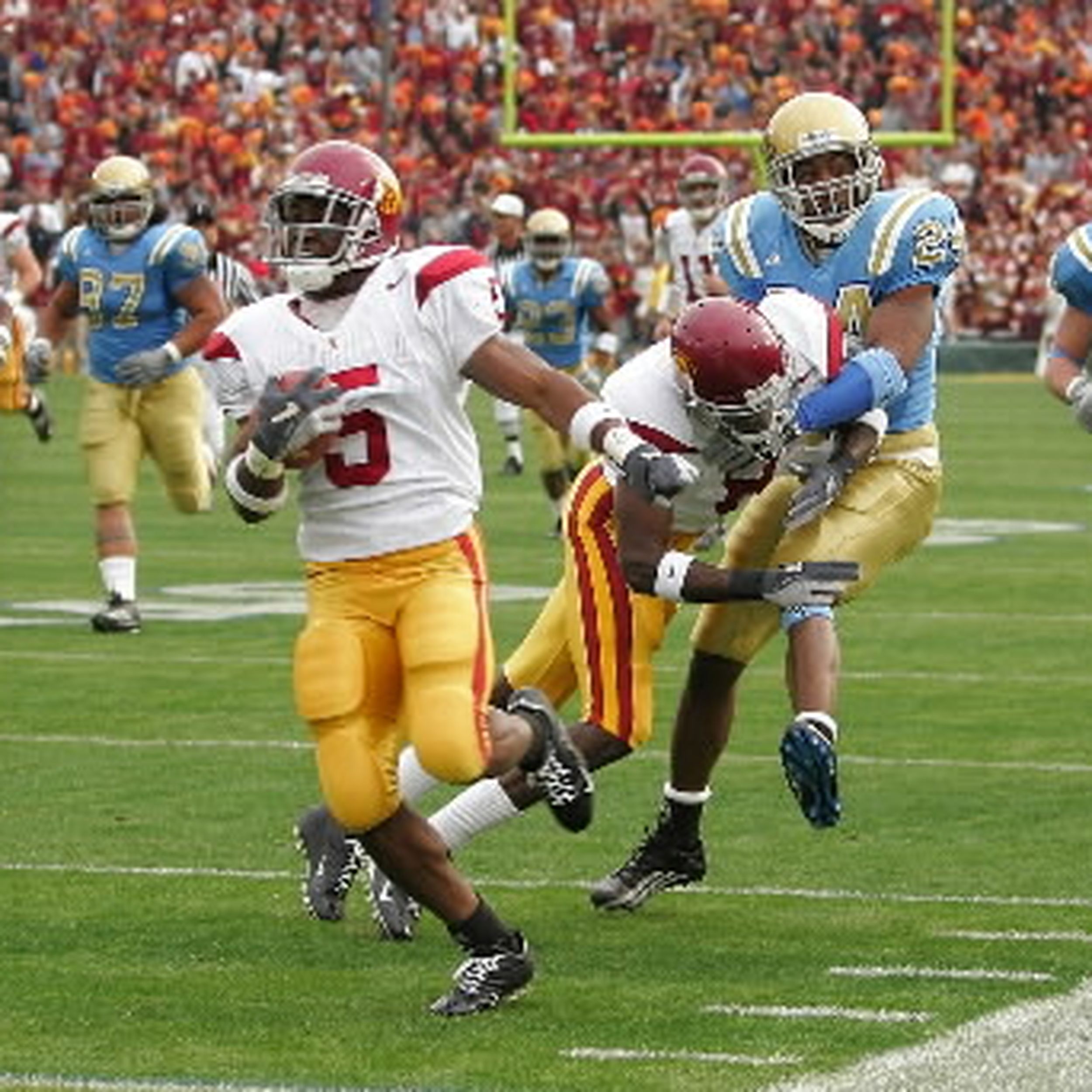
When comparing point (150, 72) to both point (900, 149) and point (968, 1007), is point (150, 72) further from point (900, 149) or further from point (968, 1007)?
point (968, 1007)

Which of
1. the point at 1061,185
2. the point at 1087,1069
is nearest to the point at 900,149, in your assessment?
the point at 1061,185

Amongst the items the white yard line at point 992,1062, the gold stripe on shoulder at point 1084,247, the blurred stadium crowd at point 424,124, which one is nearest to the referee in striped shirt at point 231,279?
the blurred stadium crowd at point 424,124

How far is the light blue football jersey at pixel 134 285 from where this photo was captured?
12.0 meters

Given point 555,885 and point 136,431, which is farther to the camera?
point 136,431

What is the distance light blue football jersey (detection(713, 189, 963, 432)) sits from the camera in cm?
699

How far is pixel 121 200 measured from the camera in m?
12.1

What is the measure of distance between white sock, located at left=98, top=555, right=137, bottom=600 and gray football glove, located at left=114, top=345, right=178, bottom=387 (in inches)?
22.7

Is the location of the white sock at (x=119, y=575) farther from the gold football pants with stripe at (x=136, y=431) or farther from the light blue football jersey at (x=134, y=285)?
the light blue football jersey at (x=134, y=285)

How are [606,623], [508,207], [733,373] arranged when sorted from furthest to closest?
[508,207] → [606,623] → [733,373]

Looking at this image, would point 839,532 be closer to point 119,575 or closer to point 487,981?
point 487,981

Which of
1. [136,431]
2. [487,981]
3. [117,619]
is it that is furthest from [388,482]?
[136,431]

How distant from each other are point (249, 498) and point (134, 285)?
649cm

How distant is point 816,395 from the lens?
6.53 metres

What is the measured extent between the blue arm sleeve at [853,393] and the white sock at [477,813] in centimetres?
87
